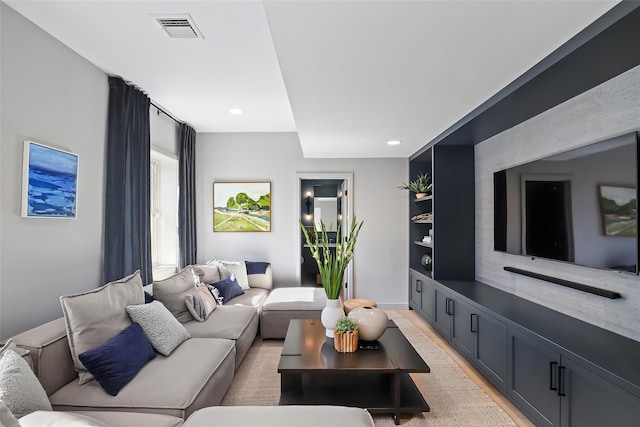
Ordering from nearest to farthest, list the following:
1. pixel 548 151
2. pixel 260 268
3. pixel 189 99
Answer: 1. pixel 548 151
2. pixel 189 99
3. pixel 260 268

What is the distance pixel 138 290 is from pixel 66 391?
0.78 metres

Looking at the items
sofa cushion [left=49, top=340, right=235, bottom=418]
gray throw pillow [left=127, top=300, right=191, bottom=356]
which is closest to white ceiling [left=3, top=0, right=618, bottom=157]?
gray throw pillow [left=127, top=300, right=191, bottom=356]

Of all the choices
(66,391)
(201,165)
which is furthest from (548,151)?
(201,165)

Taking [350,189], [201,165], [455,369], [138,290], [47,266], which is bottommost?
[455,369]

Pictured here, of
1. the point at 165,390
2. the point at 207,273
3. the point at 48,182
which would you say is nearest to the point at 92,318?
the point at 165,390

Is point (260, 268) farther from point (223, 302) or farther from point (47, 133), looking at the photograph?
point (47, 133)

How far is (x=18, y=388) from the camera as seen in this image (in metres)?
1.46

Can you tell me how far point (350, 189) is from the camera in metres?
5.40

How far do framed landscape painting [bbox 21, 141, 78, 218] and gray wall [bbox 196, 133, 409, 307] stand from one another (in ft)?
8.65

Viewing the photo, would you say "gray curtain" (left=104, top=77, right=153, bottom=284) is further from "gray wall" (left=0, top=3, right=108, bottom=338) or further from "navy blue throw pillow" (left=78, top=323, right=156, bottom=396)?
"navy blue throw pillow" (left=78, top=323, right=156, bottom=396)

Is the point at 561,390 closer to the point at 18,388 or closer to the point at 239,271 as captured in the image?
the point at 18,388

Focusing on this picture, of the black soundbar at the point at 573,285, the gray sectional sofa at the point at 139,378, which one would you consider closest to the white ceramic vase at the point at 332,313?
the gray sectional sofa at the point at 139,378

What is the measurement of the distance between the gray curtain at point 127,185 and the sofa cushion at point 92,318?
37.0 inches

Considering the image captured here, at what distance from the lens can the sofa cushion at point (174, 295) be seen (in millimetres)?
3168
